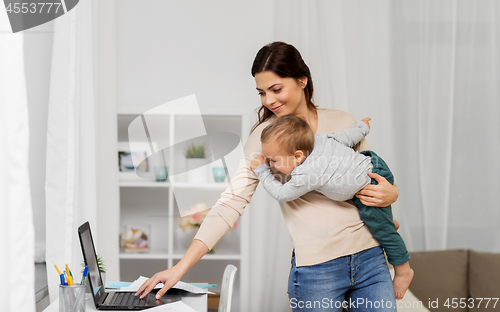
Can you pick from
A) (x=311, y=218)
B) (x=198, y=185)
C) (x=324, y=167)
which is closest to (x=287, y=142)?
(x=324, y=167)

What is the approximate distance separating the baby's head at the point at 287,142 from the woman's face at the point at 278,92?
7 centimetres

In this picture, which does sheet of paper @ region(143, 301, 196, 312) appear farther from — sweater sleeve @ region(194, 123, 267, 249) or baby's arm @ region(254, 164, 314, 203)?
baby's arm @ region(254, 164, 314, 203)

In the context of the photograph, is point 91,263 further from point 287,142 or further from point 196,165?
point 196,165

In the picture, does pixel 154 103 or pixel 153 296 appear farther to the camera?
pixel 154 103

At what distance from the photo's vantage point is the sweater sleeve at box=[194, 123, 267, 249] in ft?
4.31

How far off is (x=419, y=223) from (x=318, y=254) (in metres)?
1.69

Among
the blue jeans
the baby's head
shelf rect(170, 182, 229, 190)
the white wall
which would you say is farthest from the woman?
the white wall

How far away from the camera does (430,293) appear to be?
8.05 ft

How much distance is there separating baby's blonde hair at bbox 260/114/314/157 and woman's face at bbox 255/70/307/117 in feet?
0.29

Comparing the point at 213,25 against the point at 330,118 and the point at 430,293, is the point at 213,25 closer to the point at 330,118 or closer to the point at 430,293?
the point at 330,118

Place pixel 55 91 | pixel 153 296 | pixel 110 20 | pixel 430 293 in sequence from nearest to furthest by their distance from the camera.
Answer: pixel 153 296 < pixel 55 91 < pixel 430 293 < pixel 110 20

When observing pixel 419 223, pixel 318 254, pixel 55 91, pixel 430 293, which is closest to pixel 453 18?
pixel 419 223

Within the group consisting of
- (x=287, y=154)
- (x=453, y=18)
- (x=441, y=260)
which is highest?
(x=453, y=18)

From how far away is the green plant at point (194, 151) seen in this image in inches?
102
